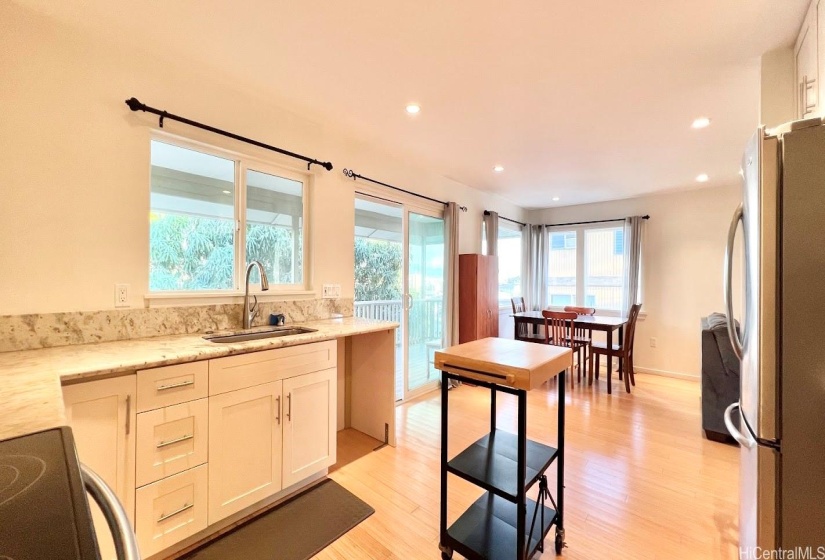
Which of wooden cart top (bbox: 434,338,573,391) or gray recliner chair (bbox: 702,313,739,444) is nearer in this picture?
wooden cart top (bbox: 434,338,573,391)

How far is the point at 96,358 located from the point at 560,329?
4.09 metres

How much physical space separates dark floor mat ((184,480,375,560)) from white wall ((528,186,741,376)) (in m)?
4.76

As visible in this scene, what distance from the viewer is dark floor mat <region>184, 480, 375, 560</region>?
162 centimetres

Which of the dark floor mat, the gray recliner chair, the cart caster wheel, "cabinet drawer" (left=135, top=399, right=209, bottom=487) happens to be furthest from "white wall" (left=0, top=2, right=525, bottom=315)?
the gray recliner chair

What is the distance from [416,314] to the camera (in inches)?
→ 153

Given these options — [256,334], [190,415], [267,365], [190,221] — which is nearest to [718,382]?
[267,365]

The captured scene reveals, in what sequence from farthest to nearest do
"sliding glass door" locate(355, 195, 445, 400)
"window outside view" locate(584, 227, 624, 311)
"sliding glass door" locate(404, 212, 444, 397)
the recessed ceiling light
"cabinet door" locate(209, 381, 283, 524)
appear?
"window outside view" locate(584, 227, 624, 311) < "sliding glass door" locate(404, 212, 444, 397) < "sliding glass door" locate(355, 195, 445, 400) < the recessed ceiling light < "cabinet door" locate(209, 381, 283, 524)

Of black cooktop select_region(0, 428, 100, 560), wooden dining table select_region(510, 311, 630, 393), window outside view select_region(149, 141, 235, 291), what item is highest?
window outside view select_region(149, 141, 235, 291)

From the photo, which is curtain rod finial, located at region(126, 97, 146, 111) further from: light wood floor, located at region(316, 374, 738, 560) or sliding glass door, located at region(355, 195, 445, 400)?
light wood floor, located at region(316, 374, 738, 560)

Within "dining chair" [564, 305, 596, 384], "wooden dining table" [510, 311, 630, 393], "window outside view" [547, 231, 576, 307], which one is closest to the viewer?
"wooden dining table" [510, 311, 630, 393]

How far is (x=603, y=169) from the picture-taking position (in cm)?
376

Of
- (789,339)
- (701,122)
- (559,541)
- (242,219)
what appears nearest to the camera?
(789,339)

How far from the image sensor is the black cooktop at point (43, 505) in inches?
15.7

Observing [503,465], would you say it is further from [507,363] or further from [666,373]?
[666,373]
